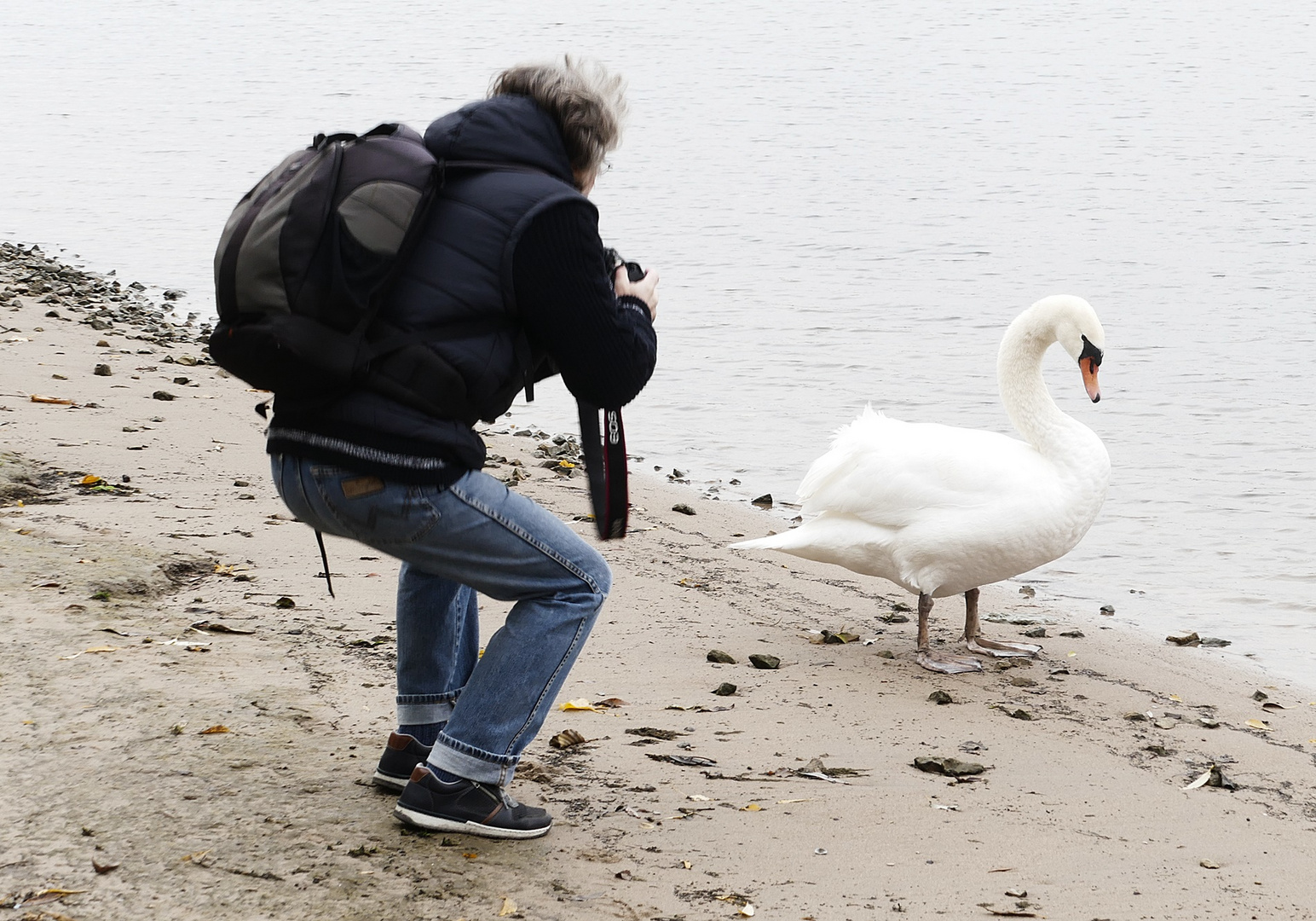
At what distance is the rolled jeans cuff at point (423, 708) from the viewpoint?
3900 millimetres

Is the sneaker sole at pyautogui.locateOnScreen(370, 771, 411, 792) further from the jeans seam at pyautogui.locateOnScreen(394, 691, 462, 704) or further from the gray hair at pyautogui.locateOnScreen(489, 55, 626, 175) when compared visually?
the gray hair at pyautogui.locateOnScreen(489, 55, 626, 175)

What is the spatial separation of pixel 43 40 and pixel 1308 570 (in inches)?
2089

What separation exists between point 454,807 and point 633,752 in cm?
91

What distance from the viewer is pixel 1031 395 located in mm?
6227

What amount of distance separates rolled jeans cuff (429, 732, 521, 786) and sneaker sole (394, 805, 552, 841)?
12cm

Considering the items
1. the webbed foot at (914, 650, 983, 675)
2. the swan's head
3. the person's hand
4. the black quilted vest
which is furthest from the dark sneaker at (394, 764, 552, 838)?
the swan's head

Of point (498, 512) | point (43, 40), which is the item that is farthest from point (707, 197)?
point (43, 40)

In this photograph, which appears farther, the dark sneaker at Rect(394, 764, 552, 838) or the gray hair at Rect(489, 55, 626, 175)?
the dark sneaker at Rect(394, 764, 552, 838)

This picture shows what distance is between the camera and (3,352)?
995 centimetres

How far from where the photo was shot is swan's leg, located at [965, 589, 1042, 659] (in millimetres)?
5934

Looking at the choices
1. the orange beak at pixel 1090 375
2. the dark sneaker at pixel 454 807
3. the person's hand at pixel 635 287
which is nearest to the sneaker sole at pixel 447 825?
the dark sneaker at pixel 454 807

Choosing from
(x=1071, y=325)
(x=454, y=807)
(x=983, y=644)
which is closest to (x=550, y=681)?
(x=454, y=807)

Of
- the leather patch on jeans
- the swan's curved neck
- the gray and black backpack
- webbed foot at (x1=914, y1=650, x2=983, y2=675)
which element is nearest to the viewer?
the gray and black backpack

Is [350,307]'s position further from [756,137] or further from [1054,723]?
[756,137]
